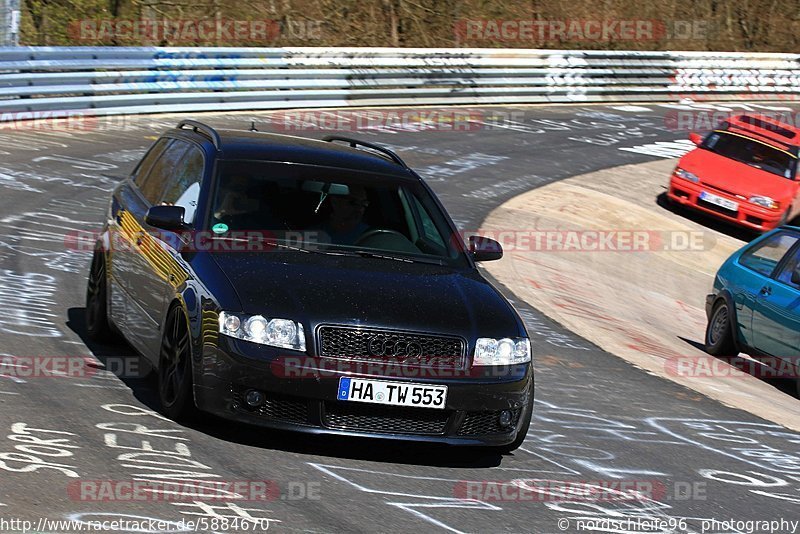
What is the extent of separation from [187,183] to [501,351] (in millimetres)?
2362

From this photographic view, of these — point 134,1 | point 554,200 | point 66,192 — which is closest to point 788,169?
point 554,200

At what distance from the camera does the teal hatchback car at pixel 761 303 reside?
11.9 m

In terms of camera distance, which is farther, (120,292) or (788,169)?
(788,169)

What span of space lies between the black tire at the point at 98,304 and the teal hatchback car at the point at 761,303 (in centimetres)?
596

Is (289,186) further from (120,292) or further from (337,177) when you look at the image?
(120,292)

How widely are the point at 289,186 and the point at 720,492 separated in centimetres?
300

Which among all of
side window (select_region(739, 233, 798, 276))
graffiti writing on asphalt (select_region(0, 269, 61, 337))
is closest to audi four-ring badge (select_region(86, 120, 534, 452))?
graffiti writing on asphalt (select_region(0, 269, 61, 337))

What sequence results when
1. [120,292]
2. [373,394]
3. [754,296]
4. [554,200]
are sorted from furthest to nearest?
1. [554,200]
2. [754,296]
3. [120,292]
4. [373,394]

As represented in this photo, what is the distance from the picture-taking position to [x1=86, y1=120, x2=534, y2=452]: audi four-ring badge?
6.72m

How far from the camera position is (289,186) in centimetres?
794

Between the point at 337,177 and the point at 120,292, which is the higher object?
the point at 337,177

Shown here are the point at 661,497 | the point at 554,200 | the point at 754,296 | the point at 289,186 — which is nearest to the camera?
the point at 661,497

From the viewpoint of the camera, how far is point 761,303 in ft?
40.8

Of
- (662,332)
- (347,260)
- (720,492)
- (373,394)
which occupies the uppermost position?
(347,260)
